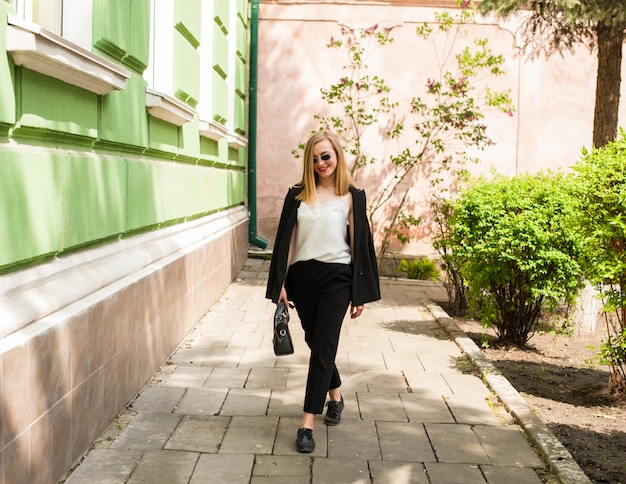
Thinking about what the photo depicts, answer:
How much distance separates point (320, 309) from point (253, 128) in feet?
30.6

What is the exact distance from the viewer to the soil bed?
4938mm

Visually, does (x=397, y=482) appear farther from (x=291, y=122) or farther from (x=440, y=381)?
(x=291, y=122)

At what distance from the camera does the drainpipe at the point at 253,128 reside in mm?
13586

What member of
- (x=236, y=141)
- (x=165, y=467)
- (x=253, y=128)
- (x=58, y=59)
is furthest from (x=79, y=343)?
(x=253, y=128)

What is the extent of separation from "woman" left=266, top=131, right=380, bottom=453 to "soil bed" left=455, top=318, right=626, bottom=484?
158cm

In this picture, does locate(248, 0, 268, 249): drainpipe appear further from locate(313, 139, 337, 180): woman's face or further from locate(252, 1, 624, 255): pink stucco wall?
locate(313, 139, 337, 180): woman's face

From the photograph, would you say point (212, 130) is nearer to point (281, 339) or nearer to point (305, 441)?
point (281, 339)

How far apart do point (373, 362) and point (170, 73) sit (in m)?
2.92

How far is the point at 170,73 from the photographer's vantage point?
6.98 m

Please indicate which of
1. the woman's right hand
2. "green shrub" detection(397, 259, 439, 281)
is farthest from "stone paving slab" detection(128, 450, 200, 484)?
"green shrub" detection(397, 259, 439, 281)

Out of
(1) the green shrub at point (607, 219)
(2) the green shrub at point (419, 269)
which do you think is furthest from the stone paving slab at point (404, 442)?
(2) the green shrub at point (419, 269)

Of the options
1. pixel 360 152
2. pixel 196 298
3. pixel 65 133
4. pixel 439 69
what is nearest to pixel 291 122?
pixel 360 152

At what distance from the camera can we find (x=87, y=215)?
459 centimetres

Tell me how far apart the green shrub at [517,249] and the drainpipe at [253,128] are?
239 inches
